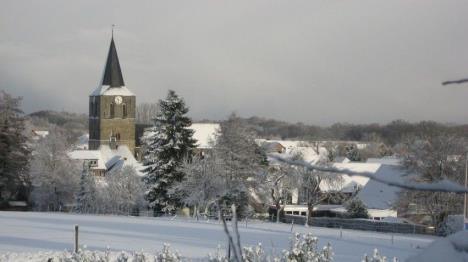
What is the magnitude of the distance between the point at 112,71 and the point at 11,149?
39.7m

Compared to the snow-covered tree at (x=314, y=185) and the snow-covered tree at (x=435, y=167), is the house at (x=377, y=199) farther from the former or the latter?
the snow-covered tree at (x=435, y=167)

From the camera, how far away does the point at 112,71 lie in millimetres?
79375

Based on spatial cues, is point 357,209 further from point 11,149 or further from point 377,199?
point 11,149

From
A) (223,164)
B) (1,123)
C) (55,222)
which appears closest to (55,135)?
(1,123)

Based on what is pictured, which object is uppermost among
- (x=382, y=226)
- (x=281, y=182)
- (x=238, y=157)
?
(x=238, y=157)

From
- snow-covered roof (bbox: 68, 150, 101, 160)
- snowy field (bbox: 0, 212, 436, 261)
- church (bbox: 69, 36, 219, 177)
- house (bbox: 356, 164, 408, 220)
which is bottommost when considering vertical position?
snowy field (bbox: 0, 212, 436, 261)

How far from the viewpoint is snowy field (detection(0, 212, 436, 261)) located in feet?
63.2

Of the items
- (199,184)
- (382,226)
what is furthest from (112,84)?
(382,226)

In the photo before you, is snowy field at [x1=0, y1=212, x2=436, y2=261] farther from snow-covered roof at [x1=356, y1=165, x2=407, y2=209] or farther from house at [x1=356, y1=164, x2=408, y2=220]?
snow-covered roof at [x1=356, y1=165, x2=407, y2=209]

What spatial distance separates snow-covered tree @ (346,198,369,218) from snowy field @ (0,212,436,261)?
1344 cm

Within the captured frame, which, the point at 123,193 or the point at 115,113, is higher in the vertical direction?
the point at 115,113

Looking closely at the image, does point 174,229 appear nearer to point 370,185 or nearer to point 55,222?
point 55,222

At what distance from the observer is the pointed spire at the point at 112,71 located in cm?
7812

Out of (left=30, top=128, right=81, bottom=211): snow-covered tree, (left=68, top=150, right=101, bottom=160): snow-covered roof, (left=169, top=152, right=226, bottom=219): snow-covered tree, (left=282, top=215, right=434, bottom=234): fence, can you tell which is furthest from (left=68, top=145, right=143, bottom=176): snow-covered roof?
(left=282, top=215, right=434, bottom=234): fence
